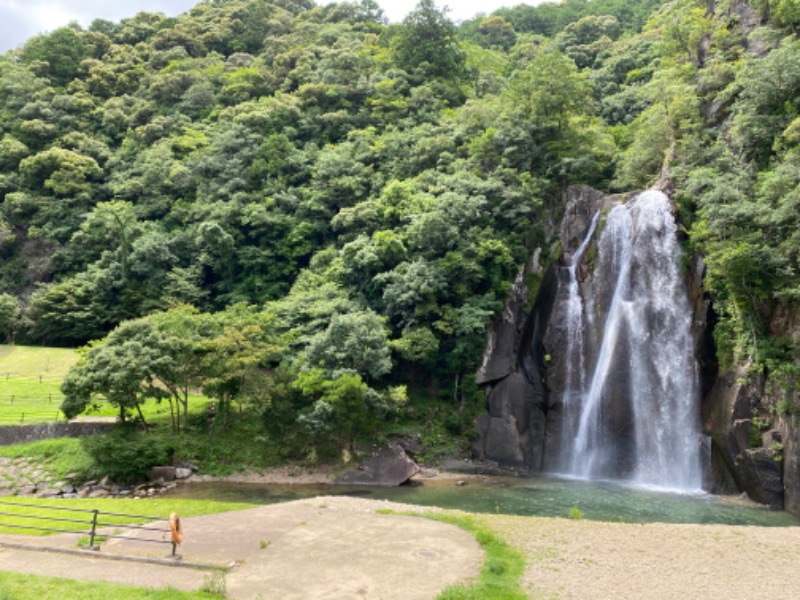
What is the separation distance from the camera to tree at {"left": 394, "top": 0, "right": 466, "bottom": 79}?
65.1 meters

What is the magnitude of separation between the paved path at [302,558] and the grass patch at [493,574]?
0.34 metres

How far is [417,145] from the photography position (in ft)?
159

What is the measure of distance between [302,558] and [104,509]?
422 inches

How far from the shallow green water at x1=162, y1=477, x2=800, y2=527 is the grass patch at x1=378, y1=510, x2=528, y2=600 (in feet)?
18.9

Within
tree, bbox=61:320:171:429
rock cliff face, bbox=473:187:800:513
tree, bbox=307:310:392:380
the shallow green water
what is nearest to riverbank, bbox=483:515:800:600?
the shallow green water

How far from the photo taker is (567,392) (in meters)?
33.9

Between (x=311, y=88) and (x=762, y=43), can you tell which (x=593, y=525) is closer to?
(x=762, y=43)

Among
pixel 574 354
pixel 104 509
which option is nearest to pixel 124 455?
pixel 104 509

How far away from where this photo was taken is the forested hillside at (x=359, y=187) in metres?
30.1

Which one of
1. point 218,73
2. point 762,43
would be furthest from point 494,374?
point 218,73

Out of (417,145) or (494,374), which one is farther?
(417,145)

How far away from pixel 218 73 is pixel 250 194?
110 ft

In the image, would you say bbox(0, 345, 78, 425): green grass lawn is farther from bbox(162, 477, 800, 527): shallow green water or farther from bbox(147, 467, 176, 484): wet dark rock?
bbox(162, 477, 800, 527): shallow green water

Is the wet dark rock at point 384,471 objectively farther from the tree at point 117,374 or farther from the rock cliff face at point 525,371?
the tree at point 117,374
